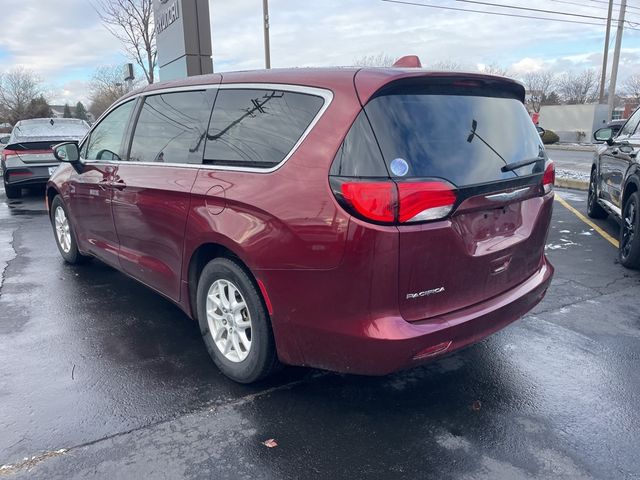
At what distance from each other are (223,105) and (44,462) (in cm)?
216

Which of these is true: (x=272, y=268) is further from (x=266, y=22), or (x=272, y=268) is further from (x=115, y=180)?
(x=266, y=22)

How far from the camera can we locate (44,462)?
8.11 feet

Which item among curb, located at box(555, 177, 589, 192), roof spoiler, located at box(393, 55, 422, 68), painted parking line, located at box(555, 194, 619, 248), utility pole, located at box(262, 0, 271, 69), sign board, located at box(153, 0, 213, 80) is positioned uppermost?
utility pole, located at box(262, 0, 271, 69)

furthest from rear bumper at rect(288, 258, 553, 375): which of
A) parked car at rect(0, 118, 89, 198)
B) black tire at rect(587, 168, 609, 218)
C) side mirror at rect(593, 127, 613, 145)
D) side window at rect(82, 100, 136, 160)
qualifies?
parked car at rect(0, 118, 89, 198)

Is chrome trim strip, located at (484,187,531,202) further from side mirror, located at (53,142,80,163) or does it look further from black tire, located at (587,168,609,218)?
black tire, located at (587,168,609,218)

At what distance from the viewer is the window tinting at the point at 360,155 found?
7.86 feet

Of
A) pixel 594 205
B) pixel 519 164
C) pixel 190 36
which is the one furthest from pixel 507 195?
pixel 190 36

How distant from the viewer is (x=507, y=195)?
9.16 feet

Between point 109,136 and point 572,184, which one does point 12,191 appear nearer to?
point 109,136

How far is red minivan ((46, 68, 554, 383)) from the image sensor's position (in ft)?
7.91

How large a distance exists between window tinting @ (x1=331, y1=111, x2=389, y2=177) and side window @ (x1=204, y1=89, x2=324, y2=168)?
0.29 meters

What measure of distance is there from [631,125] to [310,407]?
18.6ft

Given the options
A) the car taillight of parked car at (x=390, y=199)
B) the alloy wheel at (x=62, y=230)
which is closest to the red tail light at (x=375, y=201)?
the car taillight of parked car at (x=390, y=199)

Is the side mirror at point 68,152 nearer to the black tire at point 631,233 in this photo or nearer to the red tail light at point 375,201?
the red tail light at point 375,201
